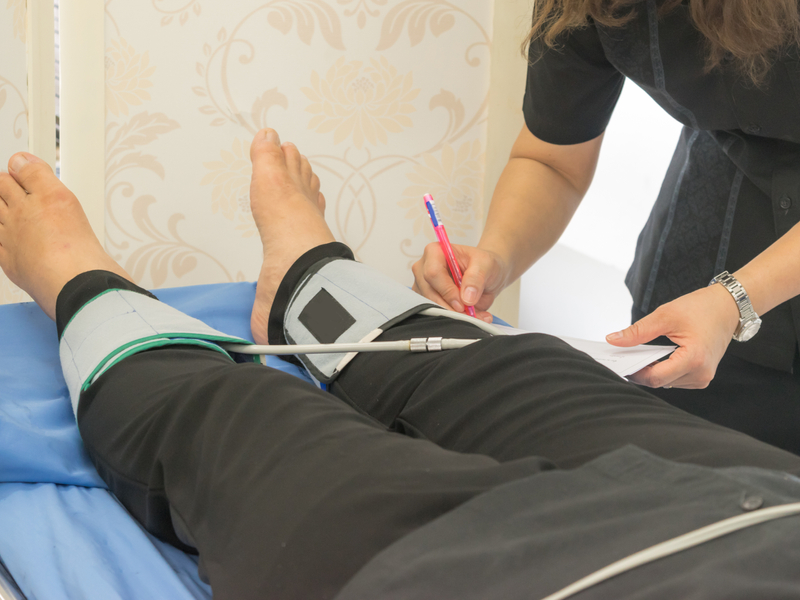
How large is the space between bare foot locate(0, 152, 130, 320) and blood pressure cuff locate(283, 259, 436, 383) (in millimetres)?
286

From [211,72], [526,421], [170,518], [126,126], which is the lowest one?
[170,518]

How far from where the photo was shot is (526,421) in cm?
48

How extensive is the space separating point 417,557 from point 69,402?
0.54 metres

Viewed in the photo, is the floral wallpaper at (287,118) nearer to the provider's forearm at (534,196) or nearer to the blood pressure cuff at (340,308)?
the provider's forearm at (534,196)

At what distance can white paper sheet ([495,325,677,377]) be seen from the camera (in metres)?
0.61

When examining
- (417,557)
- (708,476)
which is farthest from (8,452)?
(708,476)

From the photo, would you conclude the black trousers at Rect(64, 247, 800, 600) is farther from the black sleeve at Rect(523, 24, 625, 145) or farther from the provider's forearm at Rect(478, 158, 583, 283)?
the black sleeve at Rect(523, 24, 625, 145)

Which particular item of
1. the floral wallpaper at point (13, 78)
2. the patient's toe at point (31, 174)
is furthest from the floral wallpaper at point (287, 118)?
the patient's toe at point (31, 174)

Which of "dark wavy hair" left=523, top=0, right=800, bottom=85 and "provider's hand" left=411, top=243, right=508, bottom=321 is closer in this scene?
"dark wavy hair" left=523, top=0, right=800, bottom=85

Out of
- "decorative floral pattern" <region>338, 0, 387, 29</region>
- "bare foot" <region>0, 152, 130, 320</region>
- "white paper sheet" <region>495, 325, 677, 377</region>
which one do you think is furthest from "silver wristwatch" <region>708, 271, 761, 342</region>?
"decorative floral pattern" <region>338, 0, 387, 29</region>

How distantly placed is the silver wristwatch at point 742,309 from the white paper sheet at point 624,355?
0.33ft

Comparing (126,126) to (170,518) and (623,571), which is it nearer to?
(170,518)

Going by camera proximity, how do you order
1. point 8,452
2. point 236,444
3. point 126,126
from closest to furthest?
1. point 236,444
2. point 8,452
3. point 126,126

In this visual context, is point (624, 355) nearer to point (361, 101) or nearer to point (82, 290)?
point (82, 290)
